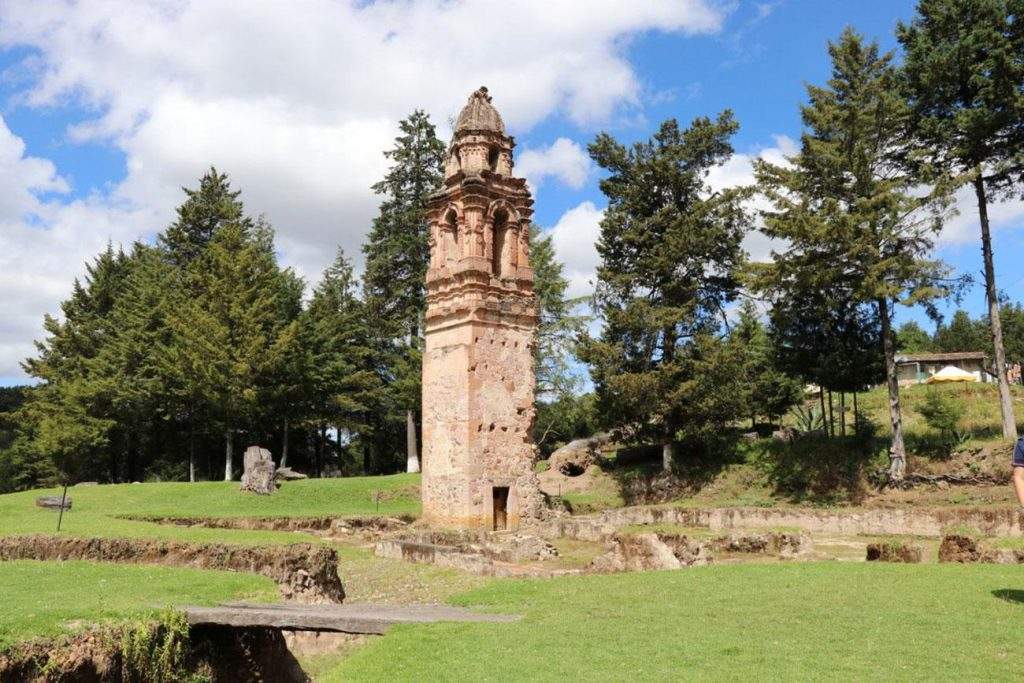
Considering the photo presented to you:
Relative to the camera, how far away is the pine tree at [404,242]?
3869 cm

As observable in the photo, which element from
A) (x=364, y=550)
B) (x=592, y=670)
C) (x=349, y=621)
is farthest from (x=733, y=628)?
(x=364, y=550)

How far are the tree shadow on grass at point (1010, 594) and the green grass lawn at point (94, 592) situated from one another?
9.05 metres

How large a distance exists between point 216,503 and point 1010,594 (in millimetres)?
23200

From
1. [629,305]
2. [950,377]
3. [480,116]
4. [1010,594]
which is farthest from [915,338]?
[1010,594]

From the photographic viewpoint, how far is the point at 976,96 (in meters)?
25.7

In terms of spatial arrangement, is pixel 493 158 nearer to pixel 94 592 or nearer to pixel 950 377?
pixel 94 592

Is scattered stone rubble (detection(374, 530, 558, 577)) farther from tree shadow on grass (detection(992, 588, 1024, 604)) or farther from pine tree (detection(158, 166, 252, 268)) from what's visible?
pine tree (detection(158, 166, 252, 268))

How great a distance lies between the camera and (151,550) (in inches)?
571

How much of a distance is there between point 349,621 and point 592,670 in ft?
9.81

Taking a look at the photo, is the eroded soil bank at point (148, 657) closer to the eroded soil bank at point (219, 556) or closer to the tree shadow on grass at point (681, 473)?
the eroded soil bank at point (219, 556)

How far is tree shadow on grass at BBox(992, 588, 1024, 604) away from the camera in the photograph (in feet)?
29.4

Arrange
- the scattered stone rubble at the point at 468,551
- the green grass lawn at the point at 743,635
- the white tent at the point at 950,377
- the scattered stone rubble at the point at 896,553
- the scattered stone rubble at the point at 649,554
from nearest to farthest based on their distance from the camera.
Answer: the green grass lawn at the point at 743,635 → the scattered stone rubble at the point at 896,553 → the scattered stone rubble at the point at 649,554 → the scattered stone rubble at the point at 468,551 → the white tent at the point at 950,377

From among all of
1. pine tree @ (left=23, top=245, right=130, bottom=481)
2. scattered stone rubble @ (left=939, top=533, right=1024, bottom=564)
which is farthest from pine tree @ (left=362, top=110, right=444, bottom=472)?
scattered stone rubble @ (left=939, top=533, right=1024, bottom=564)

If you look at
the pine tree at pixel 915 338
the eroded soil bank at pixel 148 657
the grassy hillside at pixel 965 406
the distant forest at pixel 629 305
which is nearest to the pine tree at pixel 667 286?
the distant forest at pixel 629 305
